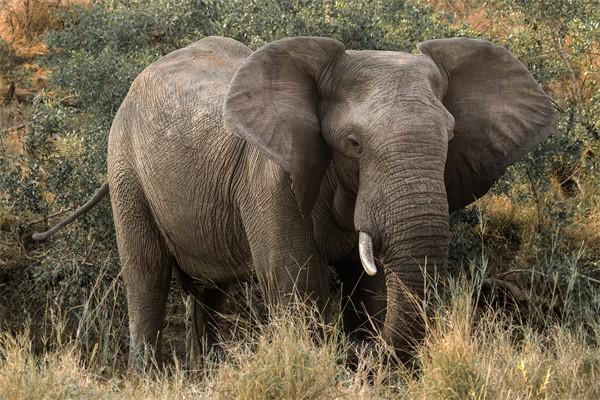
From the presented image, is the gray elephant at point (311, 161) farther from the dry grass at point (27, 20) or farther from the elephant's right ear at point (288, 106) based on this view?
the dry grass at point (27, 20)

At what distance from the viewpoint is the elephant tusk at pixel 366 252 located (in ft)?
17.6

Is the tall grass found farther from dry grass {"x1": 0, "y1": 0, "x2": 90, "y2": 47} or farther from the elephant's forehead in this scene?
dry grass {"x1": 0, "y1": 0, "x2": 90, "y2": 47}

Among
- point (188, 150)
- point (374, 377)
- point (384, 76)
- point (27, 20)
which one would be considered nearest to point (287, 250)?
point (374, 377)

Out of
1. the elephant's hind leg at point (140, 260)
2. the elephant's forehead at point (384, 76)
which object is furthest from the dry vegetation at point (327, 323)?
the elephant's forehead at point (384, 76)

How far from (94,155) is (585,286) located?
3.49m

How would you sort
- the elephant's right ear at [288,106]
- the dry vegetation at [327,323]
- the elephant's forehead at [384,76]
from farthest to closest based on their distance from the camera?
the elephant's right ear at [288,106] < the elephant's forehead at [384,76] < the dry vegetation at [327,323]

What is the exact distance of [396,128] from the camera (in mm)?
5547

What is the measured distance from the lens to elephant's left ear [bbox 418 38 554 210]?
6.39 metres

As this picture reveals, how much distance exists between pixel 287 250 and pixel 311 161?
476mm

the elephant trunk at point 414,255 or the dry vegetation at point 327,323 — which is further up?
the elephant trunk at point 414,255

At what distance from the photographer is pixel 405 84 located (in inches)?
226

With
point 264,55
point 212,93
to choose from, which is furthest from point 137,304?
point 264,55

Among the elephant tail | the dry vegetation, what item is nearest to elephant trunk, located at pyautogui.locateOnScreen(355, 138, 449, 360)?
the dry vegetation

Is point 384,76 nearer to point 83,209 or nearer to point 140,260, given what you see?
point 140,260
